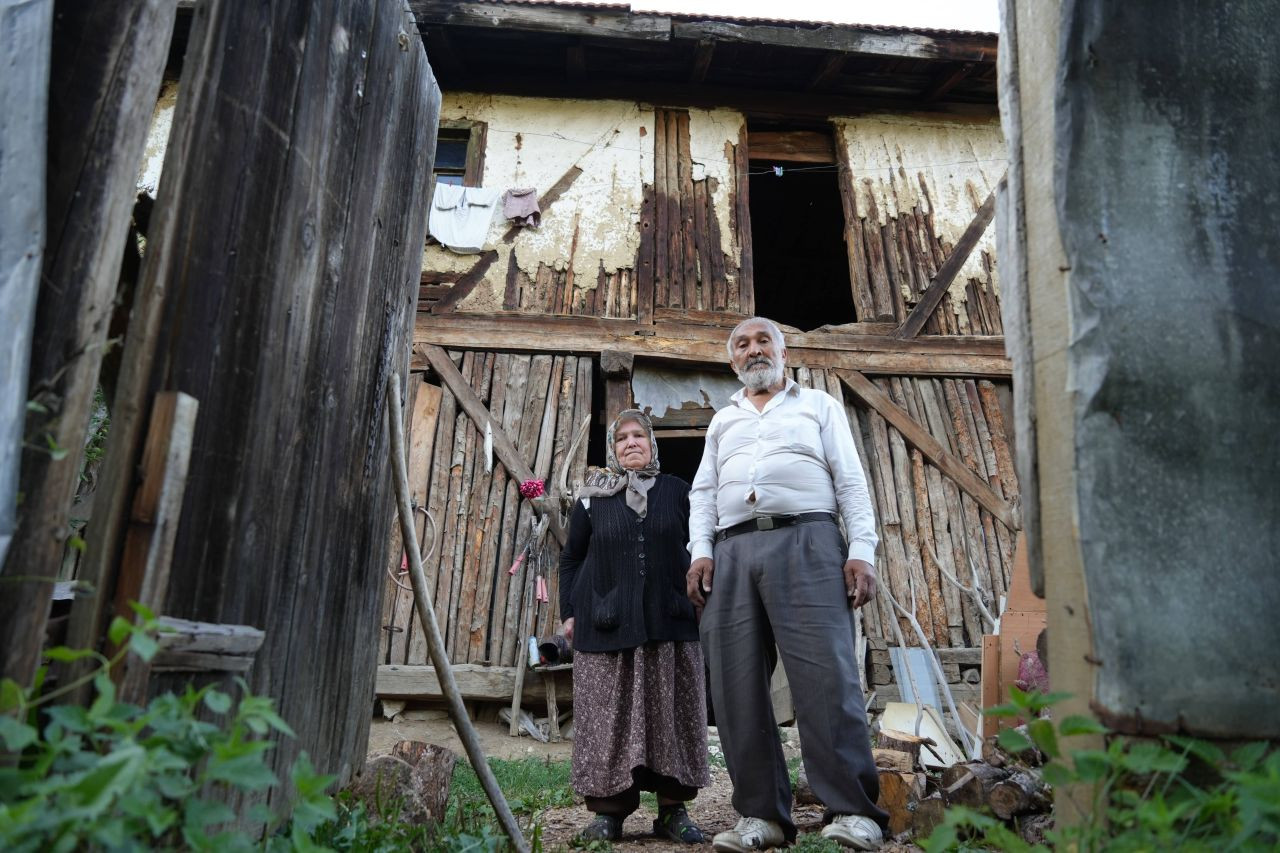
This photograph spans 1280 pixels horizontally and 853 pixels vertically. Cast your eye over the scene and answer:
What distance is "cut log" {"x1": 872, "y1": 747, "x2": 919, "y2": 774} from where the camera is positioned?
152 inches

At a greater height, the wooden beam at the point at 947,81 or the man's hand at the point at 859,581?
the wooden beam at the point at 947,81

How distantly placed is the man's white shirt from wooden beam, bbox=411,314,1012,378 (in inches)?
158

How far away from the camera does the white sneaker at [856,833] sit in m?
3.00

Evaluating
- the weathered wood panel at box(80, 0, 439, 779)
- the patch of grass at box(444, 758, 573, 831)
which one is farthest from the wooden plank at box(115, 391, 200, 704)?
the patch of grass at box(444, 758, 573, 831)

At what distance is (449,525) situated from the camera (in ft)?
23.5

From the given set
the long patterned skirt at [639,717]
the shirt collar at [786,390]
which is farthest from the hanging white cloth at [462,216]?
the long patterned skirt at [639,717]

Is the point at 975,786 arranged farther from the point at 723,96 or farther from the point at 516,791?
the point at 723,96

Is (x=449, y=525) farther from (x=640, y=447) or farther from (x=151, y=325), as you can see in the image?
(x=151, y=325)

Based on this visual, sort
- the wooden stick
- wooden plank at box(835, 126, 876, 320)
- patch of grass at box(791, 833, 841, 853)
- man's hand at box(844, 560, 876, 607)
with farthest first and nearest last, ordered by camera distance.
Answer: wooden plank at box(835, 126, 876, 320) < man's hand at box(844, 560, 876, 607) < patch of grass at box(791, 833, 841, 853) < the wooden stick

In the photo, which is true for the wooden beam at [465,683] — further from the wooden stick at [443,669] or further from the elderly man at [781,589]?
the wooden stick at [443,669]

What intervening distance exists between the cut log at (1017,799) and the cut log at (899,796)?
361 mm

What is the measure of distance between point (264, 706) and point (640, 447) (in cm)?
295

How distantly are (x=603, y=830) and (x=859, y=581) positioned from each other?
1.40 meters

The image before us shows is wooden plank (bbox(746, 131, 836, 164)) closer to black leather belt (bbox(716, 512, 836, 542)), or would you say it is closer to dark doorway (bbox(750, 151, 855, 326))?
dark doorway (bbox(750, 151, 855, 326))
